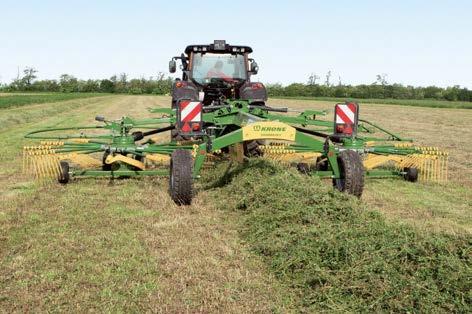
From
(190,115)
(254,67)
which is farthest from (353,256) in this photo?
(254,67)

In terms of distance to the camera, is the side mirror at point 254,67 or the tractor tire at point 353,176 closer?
the tractor tire at point 353,176

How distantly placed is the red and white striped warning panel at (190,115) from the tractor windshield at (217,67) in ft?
9.25

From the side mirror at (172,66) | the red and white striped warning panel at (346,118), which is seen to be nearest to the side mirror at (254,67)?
the side mirror at (172,66)

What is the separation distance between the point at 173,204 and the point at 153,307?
254cm

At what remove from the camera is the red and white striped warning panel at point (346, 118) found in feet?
23.0

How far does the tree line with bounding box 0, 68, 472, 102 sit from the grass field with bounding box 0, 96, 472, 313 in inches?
2027

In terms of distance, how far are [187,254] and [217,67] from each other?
5957 mm

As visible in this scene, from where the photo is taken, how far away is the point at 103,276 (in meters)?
3.41

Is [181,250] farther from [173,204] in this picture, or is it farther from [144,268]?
[173,204]

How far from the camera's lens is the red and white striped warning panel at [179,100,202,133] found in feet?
21.2

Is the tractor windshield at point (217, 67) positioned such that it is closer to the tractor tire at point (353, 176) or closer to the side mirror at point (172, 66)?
the side mirror at point (172, 66)

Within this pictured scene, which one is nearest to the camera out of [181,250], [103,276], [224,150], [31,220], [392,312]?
[392,312]

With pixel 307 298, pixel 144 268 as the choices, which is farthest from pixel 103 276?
pixel 307 298

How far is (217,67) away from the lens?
937 centimetres
